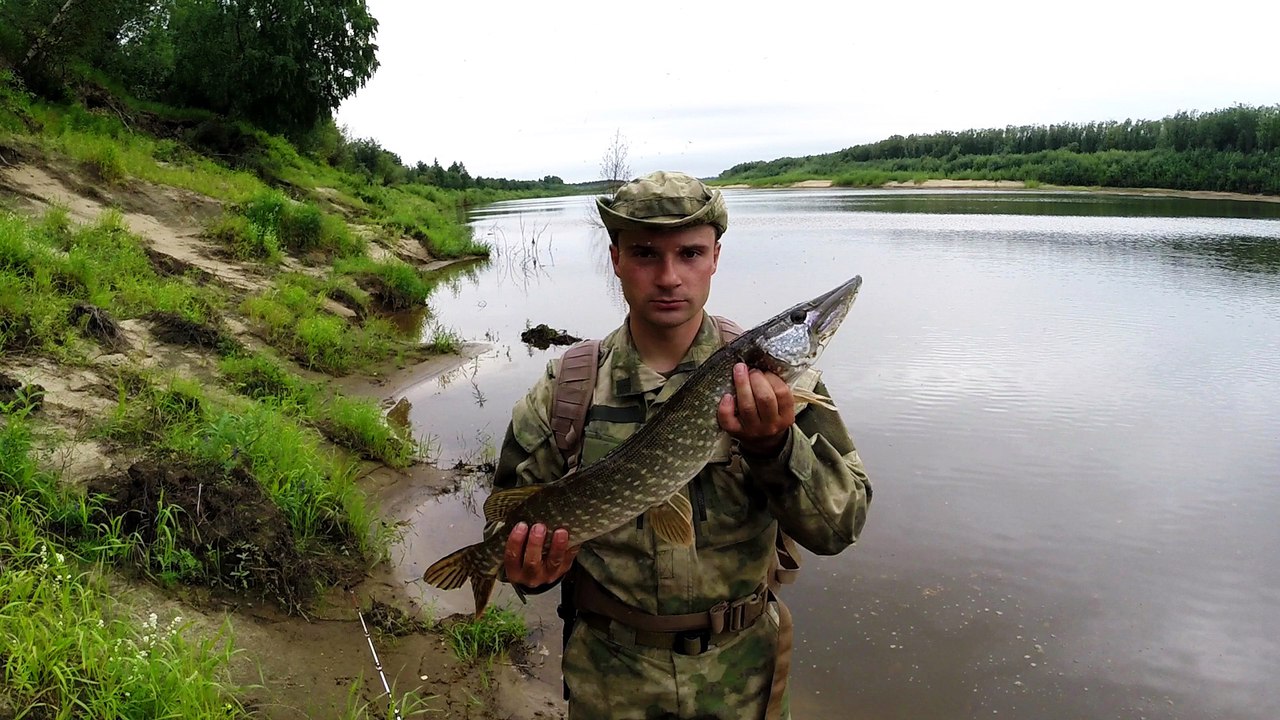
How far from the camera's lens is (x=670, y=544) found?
2062mm

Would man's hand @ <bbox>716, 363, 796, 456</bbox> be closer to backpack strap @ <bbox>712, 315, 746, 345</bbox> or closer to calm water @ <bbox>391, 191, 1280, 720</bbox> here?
backpack strap @ <bbox>712, 315, 746, 345</bbox>

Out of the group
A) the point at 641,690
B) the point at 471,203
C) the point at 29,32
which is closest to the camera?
the point at 641,690

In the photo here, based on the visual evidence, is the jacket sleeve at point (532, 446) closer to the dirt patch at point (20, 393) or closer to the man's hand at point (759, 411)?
the man's hand at point (759, 411)

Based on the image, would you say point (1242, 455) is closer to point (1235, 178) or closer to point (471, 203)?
point (1235, 178)

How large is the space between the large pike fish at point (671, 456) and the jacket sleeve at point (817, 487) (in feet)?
0.48

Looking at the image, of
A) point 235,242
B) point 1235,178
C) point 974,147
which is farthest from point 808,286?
point 974,147

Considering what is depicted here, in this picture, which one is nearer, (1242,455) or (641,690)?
(641,690)

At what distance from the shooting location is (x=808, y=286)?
1662 cm

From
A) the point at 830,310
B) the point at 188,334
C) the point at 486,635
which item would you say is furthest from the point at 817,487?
the point at 188,334

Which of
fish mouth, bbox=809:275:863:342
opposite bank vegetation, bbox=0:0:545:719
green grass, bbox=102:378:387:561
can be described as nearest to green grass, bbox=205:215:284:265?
opposite bank vegetation, bbox=0:0:545:719

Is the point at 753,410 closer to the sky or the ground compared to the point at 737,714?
closer to the sky

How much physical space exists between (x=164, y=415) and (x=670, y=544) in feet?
14.0

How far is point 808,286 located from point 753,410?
50.3 feet

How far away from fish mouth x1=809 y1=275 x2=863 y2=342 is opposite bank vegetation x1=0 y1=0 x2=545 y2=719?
2646 mm
